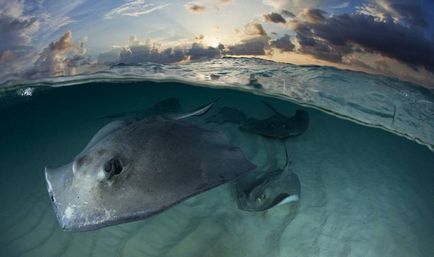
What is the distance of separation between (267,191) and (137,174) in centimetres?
279

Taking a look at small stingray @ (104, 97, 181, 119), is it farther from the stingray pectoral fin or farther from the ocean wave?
the stingray pectoral fin

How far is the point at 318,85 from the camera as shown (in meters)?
9.30

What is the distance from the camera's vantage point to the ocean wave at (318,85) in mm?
8102

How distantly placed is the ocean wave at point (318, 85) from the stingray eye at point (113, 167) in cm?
567

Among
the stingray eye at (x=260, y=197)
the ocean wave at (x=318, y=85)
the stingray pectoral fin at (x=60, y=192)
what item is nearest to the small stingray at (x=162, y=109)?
the ocean wave at (x=318, y=85)

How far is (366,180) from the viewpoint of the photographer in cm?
880

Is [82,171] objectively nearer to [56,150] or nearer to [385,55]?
[385,55]

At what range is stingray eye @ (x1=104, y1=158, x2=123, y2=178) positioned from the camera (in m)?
3.29

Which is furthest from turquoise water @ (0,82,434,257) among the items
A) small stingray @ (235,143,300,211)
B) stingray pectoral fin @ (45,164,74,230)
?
stingray pectoral fin @ (45,164,74,230)

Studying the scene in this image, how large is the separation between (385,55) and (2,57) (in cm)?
992

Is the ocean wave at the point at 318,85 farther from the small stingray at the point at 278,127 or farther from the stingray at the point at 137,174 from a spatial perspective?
the stingray at the point at 137,174

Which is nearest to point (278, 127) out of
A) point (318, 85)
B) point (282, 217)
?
point (318, 85)

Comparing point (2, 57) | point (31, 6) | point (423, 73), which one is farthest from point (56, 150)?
point (423, 73)

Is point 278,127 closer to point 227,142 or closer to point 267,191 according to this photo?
point 267,191
